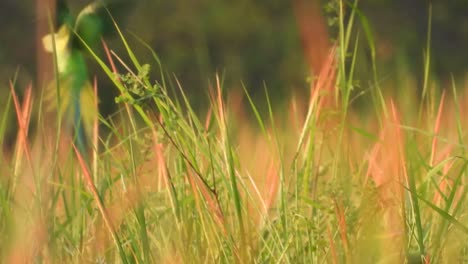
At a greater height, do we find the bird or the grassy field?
the bird

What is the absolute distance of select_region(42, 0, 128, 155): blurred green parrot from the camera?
1.56 m

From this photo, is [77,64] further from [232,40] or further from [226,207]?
[232,40]

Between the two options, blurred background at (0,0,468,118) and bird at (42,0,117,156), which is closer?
bird at (42,0,117,156)

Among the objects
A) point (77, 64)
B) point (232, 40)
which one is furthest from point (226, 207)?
point (232, 40)

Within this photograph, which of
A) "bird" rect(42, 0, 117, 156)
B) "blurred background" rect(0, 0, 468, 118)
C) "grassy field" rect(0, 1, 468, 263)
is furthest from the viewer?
"blurred background" rect(0, 0, 468, 118)

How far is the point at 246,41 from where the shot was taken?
21.8 ft

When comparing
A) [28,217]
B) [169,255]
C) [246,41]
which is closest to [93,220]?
[28,217]

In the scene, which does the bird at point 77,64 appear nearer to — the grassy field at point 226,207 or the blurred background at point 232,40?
the grassy field at point 226,207

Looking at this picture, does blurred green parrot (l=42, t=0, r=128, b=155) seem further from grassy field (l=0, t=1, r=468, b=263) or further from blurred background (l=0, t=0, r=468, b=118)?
blurred background (l=0, t=0, r=468, b=118)

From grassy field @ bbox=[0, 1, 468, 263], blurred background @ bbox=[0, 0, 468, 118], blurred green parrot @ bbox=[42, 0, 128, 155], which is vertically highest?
blurred green parrot @ bbox=[42, 0, 128, 155]

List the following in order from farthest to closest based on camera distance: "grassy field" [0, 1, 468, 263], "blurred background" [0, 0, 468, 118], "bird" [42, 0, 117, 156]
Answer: "blurred background" [0, 0, 468, 118] < "bird" [42, 0, 117, 156] < "grassy field" [0, 1, 468, 263]

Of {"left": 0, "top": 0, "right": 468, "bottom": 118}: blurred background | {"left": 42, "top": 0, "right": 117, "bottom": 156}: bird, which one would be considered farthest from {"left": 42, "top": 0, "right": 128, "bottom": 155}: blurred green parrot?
{"left": 0, "top": 0, "right": 468, "bottom": 118}: blurred background

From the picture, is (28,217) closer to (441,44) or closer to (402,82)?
(402,82)

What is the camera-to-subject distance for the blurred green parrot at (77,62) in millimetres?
1562
